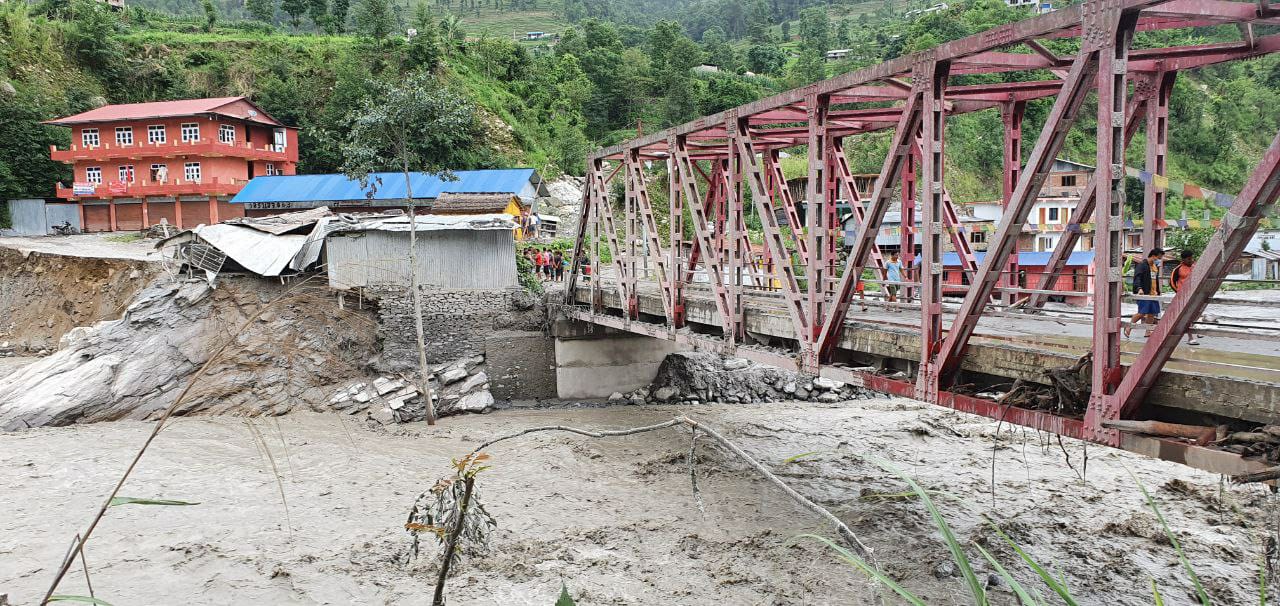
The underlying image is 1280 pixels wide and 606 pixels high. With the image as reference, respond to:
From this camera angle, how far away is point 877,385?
9789 millimetres

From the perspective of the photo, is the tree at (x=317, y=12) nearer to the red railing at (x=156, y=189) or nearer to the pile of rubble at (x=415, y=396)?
the red railing at (x=156, y=189)

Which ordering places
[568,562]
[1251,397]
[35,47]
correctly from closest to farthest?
[1251,397]
[568,562]
[35,47]

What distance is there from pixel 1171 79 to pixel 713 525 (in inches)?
355

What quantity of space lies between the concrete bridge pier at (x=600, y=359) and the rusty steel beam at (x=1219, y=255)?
58.8ft

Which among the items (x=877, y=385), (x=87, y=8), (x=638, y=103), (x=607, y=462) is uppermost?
(x=87, y=8)

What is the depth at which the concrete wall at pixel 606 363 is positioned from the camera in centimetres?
2347

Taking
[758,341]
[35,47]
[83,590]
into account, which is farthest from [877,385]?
[35,47]

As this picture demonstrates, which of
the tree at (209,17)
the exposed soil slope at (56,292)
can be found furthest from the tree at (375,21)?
the exposed soil slope at (56,292)

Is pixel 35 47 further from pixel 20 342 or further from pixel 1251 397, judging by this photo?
pixel 1251 397

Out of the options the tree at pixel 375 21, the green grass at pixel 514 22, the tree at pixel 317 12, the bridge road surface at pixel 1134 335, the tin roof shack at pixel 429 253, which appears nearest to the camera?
the bridge road surface at pixel 1134 335

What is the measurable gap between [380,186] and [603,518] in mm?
29364

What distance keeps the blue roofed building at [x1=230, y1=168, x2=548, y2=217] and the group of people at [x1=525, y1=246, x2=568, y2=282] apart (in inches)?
167

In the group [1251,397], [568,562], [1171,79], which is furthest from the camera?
[568,562]

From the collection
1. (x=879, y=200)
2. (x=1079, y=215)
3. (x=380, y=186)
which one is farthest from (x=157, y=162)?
(x=1079, y=215)
